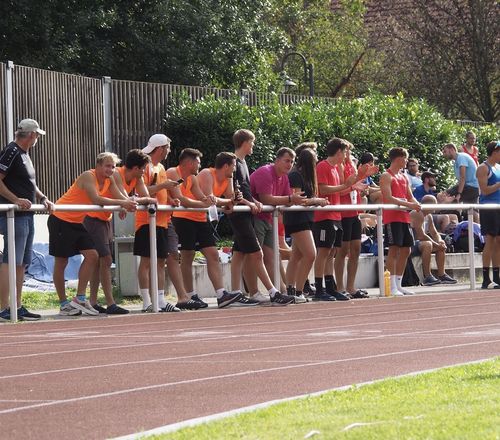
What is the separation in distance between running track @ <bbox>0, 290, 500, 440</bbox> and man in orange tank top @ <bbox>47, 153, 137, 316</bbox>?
60cm

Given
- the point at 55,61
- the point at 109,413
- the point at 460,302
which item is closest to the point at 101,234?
the point at 460,302

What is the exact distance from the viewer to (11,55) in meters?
35.7

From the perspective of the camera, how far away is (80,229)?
15.2 meters

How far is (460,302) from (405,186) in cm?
265

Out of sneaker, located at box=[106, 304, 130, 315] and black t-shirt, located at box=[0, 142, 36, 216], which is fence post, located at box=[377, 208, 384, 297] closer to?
sneaker, located at box=[106, 304, 130, 315]

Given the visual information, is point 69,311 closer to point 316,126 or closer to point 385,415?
point 385,415

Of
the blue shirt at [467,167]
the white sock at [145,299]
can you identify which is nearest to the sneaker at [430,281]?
the blue shirt at [467,167]

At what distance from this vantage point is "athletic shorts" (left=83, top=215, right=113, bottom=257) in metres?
15.3

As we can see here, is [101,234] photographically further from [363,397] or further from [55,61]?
[55,61]

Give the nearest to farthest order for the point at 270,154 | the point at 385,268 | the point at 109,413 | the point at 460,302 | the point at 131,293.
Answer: the point at 109,413
the point at 460,302
the point at 131,293
the point at 385,268
the point at 270,154

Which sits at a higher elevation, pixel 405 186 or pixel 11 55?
pixel 11 55

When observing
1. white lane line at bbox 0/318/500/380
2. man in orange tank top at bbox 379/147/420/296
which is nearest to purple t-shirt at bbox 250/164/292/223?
man in orange tank top at bbox 379/147/420/296

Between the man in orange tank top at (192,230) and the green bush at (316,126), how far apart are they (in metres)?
8.06

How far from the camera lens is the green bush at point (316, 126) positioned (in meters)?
24.7
